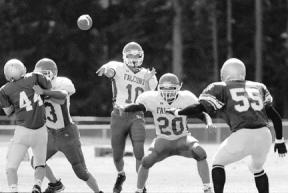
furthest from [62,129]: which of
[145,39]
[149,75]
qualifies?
[145,39]

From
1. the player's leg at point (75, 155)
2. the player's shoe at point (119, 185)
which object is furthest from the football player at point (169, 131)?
the player's shoe at point (119, 185)

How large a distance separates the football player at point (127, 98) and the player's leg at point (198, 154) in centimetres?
108

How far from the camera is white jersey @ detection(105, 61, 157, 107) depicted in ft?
38.0

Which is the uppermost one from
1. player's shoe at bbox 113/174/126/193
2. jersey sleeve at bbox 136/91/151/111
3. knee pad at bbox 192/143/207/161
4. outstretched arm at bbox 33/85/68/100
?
outstretched arm at bbox 33/85/68/100

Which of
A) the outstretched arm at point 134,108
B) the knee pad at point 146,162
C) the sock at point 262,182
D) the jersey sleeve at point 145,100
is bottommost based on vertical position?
the sock at point 262,182

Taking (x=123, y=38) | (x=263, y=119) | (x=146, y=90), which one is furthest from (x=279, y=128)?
(x=123, y=38)

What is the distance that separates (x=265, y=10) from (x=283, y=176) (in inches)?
1026

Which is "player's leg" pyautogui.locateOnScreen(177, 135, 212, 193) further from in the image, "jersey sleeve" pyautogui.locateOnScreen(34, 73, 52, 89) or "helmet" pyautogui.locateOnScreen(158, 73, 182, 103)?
"jersey sleeve" pyautogui.locateOnScreen(34, 73, 52, 89)

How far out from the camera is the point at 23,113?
32.1 feet

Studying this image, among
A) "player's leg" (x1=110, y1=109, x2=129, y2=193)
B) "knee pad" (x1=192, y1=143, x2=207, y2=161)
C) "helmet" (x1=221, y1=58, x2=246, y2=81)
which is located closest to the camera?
"helmet" (x1=221, y1=58, x2=246, y2=81)

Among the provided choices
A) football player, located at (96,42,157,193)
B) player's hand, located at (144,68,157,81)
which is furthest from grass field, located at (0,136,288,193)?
player's hand, located at (144,68,157,81)

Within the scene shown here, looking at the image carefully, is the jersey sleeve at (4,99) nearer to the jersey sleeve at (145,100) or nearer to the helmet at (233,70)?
the jersey sleeve at (145,100)

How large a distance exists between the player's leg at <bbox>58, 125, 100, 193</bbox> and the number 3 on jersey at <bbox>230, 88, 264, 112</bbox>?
2.30 meters

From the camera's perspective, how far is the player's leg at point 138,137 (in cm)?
1123
